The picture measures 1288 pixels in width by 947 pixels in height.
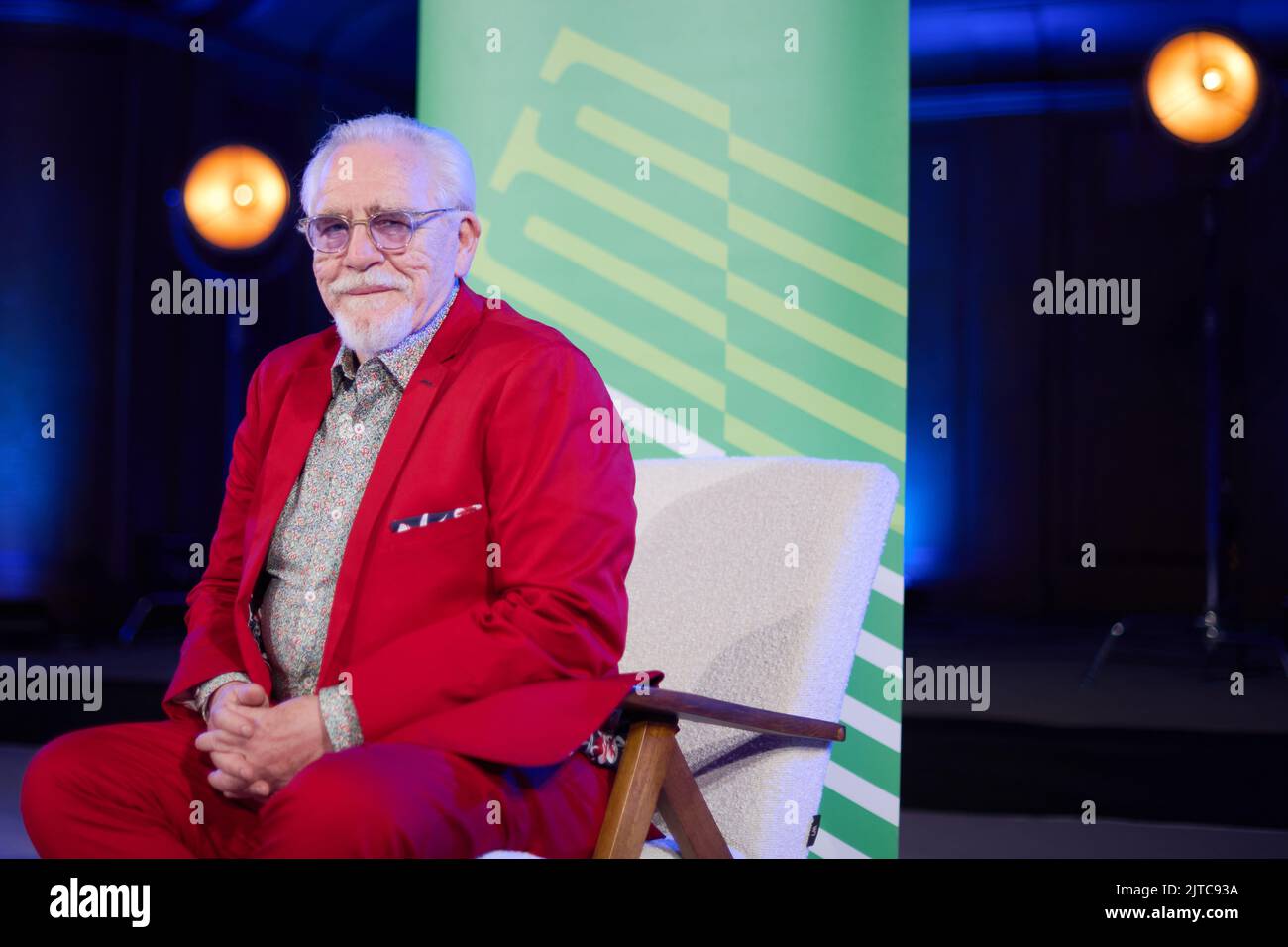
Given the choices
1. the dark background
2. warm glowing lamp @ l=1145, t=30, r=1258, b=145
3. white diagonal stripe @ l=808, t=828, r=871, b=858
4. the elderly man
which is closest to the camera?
the elderly man

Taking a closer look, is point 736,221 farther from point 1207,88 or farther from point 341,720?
point 1207,88

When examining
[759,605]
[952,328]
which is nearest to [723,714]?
[759,605]

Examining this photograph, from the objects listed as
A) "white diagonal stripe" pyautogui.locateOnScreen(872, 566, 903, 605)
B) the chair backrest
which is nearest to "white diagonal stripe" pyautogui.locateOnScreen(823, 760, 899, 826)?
"white diagonal stripe" pyautogui.locateOnScreen(872, 566, 903, 605)

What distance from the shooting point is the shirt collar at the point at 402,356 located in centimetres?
199

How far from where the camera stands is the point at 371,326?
2.00 meters

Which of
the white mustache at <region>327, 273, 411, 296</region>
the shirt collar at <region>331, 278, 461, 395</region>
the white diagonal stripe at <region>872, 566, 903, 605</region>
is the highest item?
the white mustache at <region>327, 273, 411, 296</region>

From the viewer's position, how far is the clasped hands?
1.72 metres

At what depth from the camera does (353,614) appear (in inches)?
72.2

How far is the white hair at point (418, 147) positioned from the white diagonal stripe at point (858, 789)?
1431 mm

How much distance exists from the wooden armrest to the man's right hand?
501mm

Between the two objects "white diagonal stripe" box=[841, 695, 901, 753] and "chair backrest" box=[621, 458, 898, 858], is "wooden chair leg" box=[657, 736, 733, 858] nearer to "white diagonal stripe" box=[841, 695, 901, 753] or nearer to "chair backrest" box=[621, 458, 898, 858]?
"chair backrest" box=[621, 458, 898, 858]

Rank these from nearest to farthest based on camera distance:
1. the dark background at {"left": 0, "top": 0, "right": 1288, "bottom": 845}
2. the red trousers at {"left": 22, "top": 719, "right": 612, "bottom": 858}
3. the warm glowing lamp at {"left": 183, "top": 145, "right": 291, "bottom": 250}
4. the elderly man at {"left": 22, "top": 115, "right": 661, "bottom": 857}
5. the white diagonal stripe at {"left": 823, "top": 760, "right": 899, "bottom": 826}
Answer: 1. the red trousers at {"left": 22, "top": 719, "right": 612, "bottom": 858}
2. the elderly man at {"left": 22, "top": 115, "right": 661, "bottom": 857}
3. the white diagonal stripe at {"left": 823, "top": 760, "right": 899, "bottom": 826}
4. the warm glowing lamp at {"left": 183, "top": 145, "right": 291, "bottom": 250}
5. the dark background at {"left": 0, "top": 0, "right": 1288, "bottom": 845}

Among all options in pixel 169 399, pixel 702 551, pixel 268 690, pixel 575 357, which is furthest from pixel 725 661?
pixel 169 399

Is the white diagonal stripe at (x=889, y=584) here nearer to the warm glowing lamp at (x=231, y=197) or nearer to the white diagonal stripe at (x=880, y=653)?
the white diagonal stripe at (x=880, y=653)
